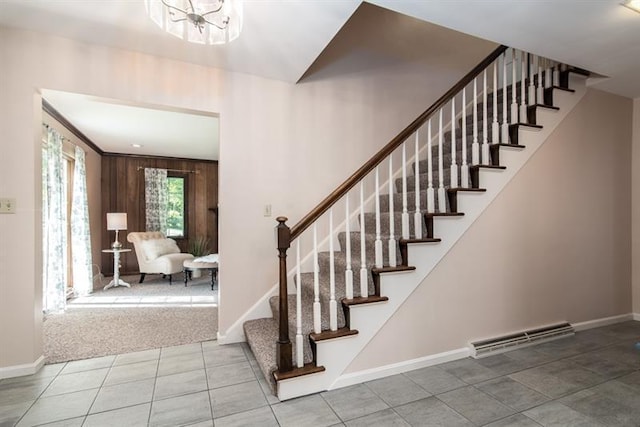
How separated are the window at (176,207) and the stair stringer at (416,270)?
229 inches

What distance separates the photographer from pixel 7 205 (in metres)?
2.27

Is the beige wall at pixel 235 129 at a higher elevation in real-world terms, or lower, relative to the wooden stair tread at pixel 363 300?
higher

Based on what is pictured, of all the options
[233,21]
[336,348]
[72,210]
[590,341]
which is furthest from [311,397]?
[72,210]

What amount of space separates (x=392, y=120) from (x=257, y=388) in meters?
2.93

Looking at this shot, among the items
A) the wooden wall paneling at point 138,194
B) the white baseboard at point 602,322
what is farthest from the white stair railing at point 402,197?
the wooden wall paneling at point 138,194

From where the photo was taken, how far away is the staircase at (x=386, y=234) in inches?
82.3

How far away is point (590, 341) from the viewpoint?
2.96 metres

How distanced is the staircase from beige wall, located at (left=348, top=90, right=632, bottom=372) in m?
0.14

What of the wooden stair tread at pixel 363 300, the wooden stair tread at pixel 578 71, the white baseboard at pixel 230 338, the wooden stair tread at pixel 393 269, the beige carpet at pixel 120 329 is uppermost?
the wooden stair tread at pixel 578 71

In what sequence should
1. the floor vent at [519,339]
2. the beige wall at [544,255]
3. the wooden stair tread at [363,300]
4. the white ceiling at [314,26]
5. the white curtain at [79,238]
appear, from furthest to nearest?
the white curtain at [79,238], the floor vent at [519,339], the beige wall at [544,255], the wooden stair tread at [363,300], the white ceiling at [314,26]

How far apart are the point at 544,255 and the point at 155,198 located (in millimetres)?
6763

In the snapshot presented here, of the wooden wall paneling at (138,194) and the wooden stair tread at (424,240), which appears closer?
the wooden stair tread at (424,240)

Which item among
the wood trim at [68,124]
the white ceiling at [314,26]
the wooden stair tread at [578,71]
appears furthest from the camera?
the wood trim at [68,124]

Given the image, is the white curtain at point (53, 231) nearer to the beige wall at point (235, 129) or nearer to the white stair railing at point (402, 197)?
the beige wall at point (235, 129)
